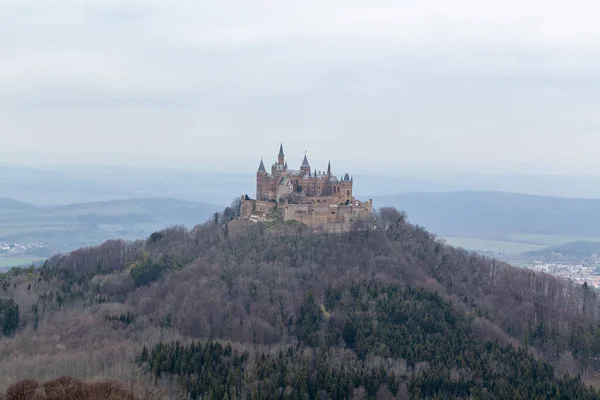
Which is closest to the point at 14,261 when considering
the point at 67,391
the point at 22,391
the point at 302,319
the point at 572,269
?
the point at 302,319

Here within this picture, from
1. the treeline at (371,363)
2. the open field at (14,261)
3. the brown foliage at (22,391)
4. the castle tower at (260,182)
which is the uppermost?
the castle tower at (260,182)

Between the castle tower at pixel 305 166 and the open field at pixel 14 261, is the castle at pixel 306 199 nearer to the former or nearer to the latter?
the castle tower at pixel 305 166

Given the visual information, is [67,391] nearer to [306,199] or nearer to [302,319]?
[302,319]

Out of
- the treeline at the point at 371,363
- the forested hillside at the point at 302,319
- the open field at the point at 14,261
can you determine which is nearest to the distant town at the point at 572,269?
the forested hillside at the point at 302,319

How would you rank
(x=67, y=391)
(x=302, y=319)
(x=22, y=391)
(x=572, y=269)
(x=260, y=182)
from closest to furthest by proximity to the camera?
(x=67, y=391), (x=22, y=391), (x=302, y=319), (x=260, y=182), (x=572, y=269)

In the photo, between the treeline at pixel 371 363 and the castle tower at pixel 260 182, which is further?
the castle tower at pixel 260 182

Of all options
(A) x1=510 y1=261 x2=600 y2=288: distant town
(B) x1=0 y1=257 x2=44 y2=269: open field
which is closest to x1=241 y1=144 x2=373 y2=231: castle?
(A) x1=510 y1=261 x2=600 y2=288: distant town

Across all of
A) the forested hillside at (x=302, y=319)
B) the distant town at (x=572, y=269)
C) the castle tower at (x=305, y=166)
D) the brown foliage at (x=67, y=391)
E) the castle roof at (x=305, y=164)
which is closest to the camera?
the brown foliage at (x=67, y=391)

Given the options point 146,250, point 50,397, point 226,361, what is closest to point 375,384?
point 226,361
